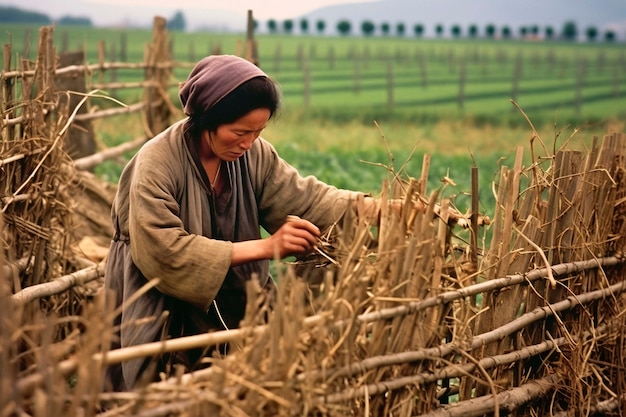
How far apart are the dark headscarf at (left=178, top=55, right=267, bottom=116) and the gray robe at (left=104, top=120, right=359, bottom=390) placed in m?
0.18

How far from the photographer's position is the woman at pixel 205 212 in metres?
3.12

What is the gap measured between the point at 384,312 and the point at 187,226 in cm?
96

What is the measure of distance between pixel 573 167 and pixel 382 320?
4.48 ft

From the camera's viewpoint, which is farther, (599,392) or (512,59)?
(512,59)

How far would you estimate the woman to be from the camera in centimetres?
312

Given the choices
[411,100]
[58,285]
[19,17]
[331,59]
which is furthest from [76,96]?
[19,17]

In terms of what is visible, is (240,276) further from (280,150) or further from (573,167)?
(280,150)

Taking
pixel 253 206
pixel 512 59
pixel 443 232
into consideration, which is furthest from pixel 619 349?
pixel 512 59

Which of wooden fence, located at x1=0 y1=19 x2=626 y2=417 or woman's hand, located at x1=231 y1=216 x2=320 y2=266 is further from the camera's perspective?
woman's hand, located at x1=231 y1=216 x2=320 y2=266

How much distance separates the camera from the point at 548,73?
163 feet

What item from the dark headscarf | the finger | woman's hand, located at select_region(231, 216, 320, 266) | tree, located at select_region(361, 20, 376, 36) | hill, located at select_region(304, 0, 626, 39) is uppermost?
hill, located at select_region(304, 0, 626, 39)

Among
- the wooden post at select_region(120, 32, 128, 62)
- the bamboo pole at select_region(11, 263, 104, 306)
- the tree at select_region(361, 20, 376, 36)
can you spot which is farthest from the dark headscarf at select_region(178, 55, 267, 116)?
the tree at select_region(361, 20, 376, 36)

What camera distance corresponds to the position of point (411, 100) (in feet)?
124

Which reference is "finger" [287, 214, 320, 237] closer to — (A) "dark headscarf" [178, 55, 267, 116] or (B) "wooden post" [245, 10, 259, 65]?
(A) "dark headscarf" [178, 55, 267, 116]
